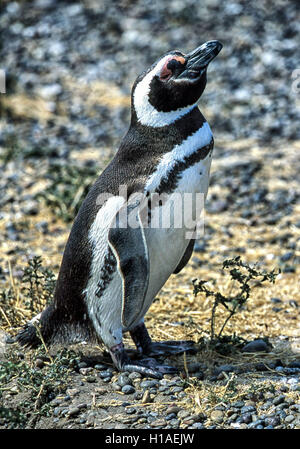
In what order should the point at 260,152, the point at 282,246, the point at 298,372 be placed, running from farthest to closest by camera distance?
the point at 260,152
the point at 282,246
the point at 298,372

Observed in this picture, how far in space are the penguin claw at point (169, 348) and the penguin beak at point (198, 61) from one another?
1504 millimetres

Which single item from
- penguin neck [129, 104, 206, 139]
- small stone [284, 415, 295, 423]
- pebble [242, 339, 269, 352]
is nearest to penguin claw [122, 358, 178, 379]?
pebble [242, 339, 269, 352]

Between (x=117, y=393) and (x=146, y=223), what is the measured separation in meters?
0.85

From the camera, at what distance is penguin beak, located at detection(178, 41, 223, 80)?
3449mm

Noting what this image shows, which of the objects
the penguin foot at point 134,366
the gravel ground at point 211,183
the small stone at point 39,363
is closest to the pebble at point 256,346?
the gravel ground at point 211,183

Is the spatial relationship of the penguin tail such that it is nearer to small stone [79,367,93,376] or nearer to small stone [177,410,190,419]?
small stone [79,367,93,376]

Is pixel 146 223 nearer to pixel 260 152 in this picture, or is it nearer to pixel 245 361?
pixel 245 361

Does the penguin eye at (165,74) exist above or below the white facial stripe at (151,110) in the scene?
above

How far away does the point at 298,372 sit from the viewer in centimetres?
373

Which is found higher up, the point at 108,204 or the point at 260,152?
the point at 108,204

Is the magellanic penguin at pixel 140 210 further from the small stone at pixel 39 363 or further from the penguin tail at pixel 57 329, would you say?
the small stone at pixel 39 363

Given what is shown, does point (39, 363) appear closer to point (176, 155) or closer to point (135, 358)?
point (135, 358)

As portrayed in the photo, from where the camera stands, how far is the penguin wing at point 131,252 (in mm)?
3332
